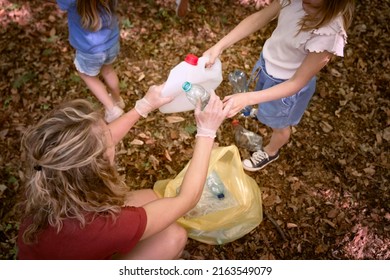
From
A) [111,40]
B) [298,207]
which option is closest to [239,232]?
[298,207]

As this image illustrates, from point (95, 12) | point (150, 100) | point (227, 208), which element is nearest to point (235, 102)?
point (150, 100)

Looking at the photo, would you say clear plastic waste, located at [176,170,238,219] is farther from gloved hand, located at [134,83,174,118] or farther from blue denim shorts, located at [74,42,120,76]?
blue denim shorts, located at [74,42,120,76]

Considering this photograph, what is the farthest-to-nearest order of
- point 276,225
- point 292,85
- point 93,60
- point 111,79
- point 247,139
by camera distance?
point 247,139, point 111,79, point 276,225, point 93,60, point 292,85

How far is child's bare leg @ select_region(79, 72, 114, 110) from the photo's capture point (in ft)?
10.5

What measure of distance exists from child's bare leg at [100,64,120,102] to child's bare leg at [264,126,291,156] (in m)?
1.42

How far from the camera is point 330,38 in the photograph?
213 centimetres

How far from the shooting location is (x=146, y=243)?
2506 millimetres

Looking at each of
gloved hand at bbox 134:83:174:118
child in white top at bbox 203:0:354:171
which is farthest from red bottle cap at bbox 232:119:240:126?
gloved hand at bbox 134:83:174:118

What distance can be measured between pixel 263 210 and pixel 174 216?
51.3 inches

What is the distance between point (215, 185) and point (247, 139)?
77 cm

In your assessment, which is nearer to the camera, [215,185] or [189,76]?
[189,76]

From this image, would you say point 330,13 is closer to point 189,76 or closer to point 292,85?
point 292,85

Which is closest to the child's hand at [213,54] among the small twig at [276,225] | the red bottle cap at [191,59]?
the red bottle cap at [191,59]

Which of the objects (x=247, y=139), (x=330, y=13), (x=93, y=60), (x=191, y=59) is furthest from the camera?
(x=247, y=139)
